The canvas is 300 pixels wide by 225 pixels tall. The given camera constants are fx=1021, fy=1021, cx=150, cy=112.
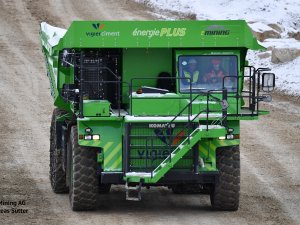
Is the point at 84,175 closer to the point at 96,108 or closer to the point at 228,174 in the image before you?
the point at 96,108

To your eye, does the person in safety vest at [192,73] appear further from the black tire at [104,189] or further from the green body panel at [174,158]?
the black tire at [104,189]

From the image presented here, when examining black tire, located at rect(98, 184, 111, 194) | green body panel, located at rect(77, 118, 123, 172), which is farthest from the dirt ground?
green body panel, located at rect(77, 118, 123, 172)

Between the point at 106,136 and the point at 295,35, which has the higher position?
the point at 295,35

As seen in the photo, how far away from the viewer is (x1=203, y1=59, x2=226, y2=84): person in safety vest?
17391 millimetres

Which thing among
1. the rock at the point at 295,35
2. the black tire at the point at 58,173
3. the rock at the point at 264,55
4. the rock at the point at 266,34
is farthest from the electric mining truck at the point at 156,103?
the rock at the point at 295,35

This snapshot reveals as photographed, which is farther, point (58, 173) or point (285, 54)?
point (285, 54)

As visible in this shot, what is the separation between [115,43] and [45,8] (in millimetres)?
30674

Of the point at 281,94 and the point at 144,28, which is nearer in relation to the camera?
the point at 144,28

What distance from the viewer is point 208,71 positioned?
1744 cm

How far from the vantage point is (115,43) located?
17.1m

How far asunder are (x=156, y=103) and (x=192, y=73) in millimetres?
1113

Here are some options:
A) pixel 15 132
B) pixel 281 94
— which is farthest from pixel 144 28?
pixel 281 94

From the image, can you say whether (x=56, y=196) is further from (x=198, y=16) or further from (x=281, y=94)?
(x=198, y=16)

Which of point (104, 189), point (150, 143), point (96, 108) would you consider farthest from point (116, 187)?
point (96, 108)
